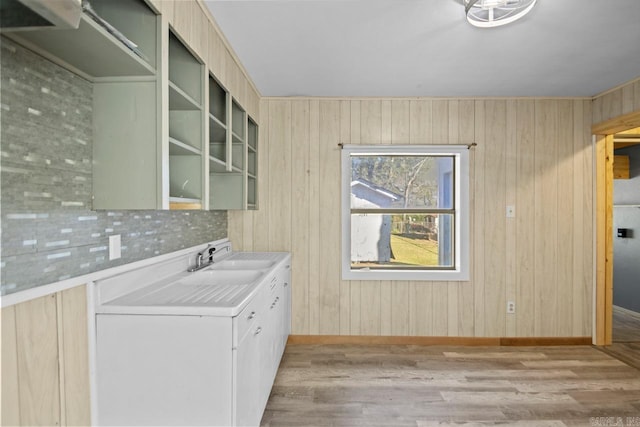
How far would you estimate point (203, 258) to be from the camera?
7.66 feet

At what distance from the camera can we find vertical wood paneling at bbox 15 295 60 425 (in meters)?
1.02

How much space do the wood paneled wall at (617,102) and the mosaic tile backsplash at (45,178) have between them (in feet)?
13.1

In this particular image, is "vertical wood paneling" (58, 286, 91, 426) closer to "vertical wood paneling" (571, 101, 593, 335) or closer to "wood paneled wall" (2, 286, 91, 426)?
"wood paneled wall" (2, 286, 91, 426)

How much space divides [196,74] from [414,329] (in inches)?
116

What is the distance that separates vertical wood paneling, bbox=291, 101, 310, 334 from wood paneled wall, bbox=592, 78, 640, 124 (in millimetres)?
2882

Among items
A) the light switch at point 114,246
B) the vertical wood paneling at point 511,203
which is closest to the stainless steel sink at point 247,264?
the light switch at point 114,246

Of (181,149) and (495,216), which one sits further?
(495,216)

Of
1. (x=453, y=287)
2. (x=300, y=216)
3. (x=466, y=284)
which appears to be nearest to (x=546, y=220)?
(x=466, y=284)

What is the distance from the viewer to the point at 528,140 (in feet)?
10.3

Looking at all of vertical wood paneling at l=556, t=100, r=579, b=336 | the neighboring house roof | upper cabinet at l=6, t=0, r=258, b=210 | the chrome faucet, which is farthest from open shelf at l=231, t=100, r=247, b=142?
vertical wood paneling at l=556, t=100, r=579, b=336

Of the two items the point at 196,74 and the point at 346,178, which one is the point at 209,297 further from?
the point at 346,178

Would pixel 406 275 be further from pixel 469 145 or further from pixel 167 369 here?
pixel 167 369

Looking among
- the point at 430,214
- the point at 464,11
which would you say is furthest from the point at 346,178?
the point at 464,11

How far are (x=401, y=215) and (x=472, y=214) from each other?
0.70 metres
